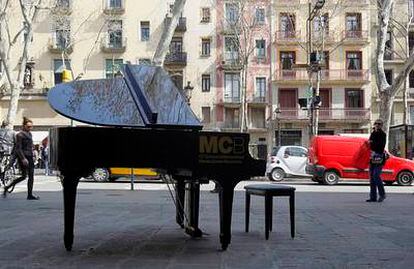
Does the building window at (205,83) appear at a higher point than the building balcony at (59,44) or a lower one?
lower

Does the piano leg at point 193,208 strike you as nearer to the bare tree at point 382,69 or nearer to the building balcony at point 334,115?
the bare tree at point 382,69

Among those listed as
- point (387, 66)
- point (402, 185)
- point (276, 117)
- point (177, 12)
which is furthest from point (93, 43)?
point (402, 185)

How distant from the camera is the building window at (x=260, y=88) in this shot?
59531 mm

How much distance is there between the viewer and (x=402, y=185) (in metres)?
25.2

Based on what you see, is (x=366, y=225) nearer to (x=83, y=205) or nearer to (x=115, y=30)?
(x=83, y=205)

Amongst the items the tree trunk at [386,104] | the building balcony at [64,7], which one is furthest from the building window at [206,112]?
the tree trunk at [386,104]

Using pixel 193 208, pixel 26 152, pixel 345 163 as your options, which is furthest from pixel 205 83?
pixel 193 208

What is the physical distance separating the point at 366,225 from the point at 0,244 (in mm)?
5264

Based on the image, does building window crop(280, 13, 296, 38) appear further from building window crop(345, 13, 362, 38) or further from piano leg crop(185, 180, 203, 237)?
piano leg crop(185, 180, 203, 237)

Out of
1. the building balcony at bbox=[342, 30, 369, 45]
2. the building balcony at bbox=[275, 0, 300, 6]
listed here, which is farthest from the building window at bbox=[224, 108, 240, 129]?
the building balcony at bbox=[342, 30, 369, 45]

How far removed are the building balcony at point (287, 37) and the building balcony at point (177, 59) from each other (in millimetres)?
8574

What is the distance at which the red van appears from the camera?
25078 millimetres

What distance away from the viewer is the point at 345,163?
2519cm

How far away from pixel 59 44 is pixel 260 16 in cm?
1844
